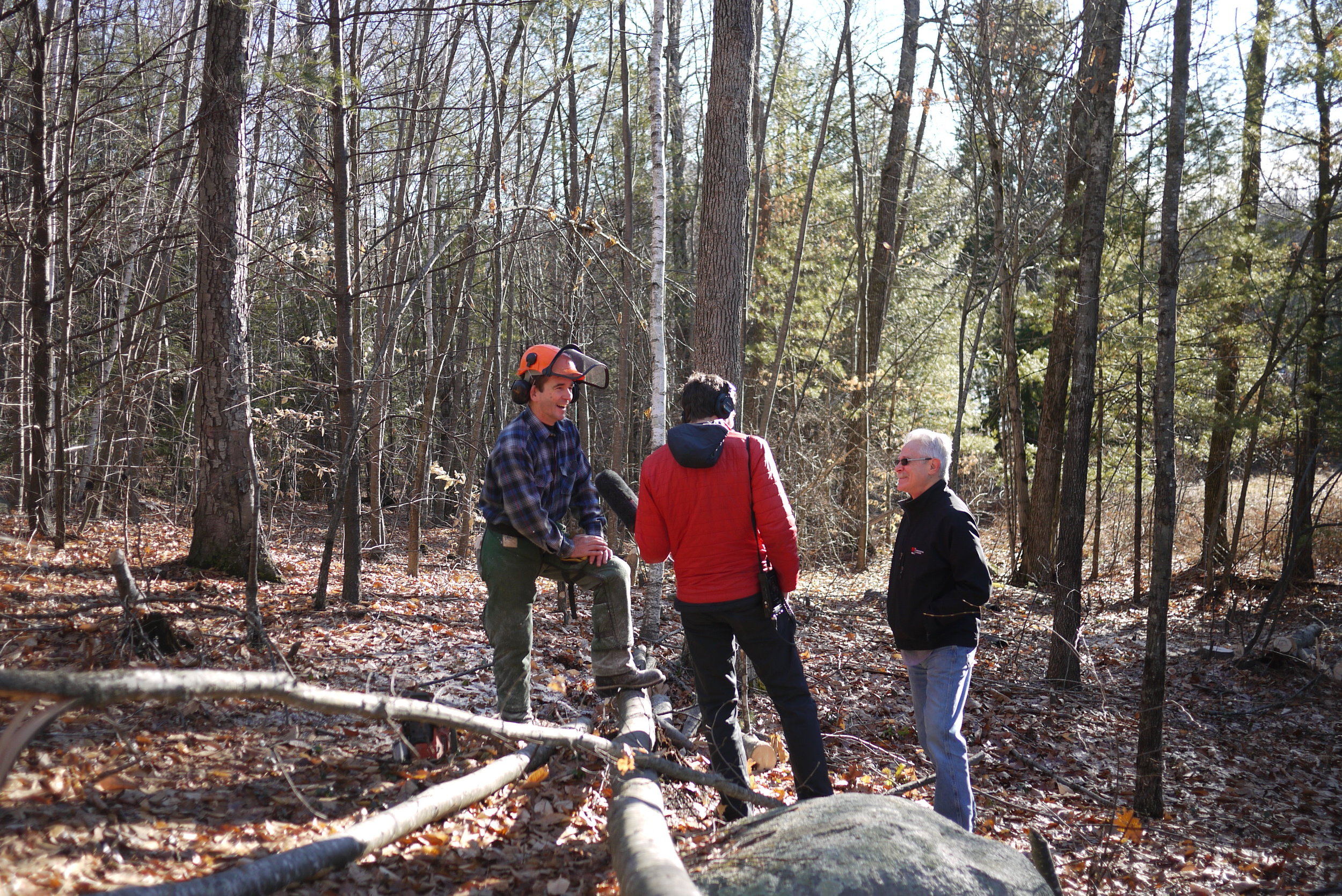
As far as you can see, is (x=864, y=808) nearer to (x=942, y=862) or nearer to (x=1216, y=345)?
(x=942, y=862)

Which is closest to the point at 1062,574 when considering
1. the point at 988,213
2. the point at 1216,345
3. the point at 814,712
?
the point at 814,712

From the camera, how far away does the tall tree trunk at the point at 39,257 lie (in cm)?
831

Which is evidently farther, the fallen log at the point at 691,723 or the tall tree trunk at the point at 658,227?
the tall tree trunk at the point at 658,227

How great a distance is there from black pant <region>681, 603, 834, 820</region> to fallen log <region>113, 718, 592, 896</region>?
0.75 m

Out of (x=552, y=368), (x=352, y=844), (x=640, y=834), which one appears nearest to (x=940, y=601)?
(x=640, y=834)

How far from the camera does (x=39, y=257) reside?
28.1ft

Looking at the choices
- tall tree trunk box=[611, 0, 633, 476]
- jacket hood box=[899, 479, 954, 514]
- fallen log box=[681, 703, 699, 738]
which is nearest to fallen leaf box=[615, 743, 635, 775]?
fallen log box=[681, 703, 699, 738]

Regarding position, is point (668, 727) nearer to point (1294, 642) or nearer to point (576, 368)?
point (576, 368)

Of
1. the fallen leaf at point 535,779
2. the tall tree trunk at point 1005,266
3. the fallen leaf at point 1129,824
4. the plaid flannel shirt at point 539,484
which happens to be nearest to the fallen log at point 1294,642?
the tall tree trunk at point 1005,266

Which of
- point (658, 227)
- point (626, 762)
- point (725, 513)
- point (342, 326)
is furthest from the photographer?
point (342, 326)

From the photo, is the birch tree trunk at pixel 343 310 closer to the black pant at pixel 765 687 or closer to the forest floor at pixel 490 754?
the forest floor at pixel 490 754

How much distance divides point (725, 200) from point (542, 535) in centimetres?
380

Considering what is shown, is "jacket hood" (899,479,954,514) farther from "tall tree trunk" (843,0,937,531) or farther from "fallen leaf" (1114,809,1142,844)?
"tall tree trunk" (843,0,937,531)

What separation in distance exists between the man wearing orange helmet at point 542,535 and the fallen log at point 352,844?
0.63m
